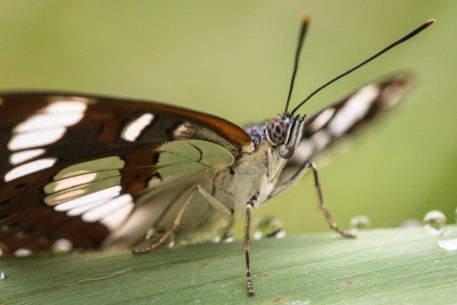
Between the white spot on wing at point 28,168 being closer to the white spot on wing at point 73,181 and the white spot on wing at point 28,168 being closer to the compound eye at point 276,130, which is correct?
the white spot on wing at point 73,181

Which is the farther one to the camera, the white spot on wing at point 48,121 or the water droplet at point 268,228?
the water droplet at point 268,228

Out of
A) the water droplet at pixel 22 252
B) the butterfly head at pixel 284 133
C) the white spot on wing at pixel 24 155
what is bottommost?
the water droplet at pixel 22 252

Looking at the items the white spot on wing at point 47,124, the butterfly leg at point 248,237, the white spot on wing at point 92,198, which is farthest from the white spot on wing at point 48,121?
the butterfly leg at point 248,237

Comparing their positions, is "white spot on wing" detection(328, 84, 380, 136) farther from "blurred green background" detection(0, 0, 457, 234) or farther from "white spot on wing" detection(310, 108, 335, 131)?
"blurred green background" detection(0, 0, 457, 234)

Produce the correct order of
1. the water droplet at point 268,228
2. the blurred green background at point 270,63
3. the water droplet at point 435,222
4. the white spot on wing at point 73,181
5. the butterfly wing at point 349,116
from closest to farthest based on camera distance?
the white spot on wing at point 73,181, the water droplet at point 435,222, the water droplet at point 268,228, the butterfly wing at point 349,116, the blurred green background at point 270,63

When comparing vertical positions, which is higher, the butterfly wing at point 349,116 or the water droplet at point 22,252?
the butterfly wing at point 349,116

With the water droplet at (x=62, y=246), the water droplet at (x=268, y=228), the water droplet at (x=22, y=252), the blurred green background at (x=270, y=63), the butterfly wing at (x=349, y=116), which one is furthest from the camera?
the blurred green background at (x=270, y=63)

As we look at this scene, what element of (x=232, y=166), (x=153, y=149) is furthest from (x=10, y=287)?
(x=232, y=166)

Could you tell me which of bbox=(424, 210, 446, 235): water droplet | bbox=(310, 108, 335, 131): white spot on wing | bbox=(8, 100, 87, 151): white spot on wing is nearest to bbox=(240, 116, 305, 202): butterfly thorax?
bbox=(310, 108, 335, 131): white spot on wing

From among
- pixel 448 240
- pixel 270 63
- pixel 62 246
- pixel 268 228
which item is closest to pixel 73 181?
pixel 62 246
